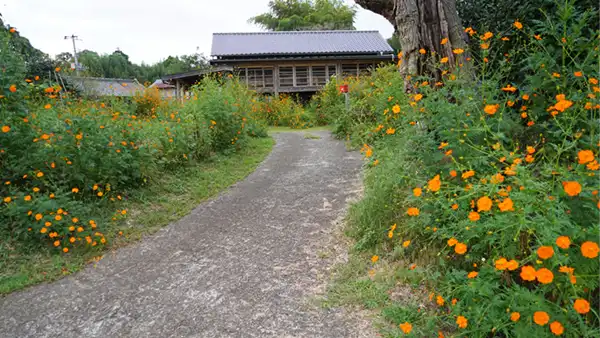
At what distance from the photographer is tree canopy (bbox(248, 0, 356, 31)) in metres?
38.8

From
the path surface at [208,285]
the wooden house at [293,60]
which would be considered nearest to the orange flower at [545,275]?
the path surface at [208,285]

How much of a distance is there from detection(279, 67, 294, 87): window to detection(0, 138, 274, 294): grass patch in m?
14.8

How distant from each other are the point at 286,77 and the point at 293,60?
1.10 metres

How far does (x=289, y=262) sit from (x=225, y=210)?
158 cm

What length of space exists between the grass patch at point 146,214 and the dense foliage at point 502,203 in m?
2.21

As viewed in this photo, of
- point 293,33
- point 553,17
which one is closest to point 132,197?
point 553,17

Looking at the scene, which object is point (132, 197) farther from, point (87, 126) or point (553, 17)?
point (553, 17)

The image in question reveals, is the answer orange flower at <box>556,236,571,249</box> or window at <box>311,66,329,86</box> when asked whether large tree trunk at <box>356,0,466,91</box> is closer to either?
orange flower at <box>556,236,571,249</box>

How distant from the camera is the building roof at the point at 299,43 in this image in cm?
2120

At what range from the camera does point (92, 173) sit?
3973 millimetres

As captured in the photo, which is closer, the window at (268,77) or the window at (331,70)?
the window at (268,77)

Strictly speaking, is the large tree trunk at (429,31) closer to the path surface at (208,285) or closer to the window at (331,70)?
the path surface at (208,285)

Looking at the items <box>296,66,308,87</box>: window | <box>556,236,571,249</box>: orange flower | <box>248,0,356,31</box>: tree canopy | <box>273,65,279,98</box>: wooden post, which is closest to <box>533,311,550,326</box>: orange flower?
<box>556,236,571,249</box>: orange flower

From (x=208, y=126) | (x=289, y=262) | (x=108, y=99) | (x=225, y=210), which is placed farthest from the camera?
(x=208, y=126)
